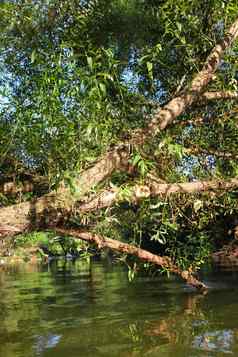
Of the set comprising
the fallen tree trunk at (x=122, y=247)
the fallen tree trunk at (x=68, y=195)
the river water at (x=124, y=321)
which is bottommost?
the river water at (x=124, y=321)

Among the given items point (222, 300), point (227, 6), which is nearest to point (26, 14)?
point (227, 6)

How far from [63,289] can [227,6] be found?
16235 millimetres

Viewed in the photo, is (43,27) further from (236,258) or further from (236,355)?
(236,258)

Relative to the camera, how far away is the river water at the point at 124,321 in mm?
9242

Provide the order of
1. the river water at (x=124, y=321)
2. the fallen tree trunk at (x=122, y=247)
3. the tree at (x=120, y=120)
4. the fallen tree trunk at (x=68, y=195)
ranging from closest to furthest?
1. the fallen tree trunk at (x=68, y=195)
2. the tree at (x=120, y=120)
3. the fallen tree trunk at (x=122, y=247)
4. the river water at (x=124, y=321)

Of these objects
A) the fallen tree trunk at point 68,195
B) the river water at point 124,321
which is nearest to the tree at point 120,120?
the fallen tree trunk at point 68,195

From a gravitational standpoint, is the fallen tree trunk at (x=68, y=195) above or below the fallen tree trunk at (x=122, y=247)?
above

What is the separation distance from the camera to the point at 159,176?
8.58 metres

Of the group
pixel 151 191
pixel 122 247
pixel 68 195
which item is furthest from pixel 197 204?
pixel 68 195

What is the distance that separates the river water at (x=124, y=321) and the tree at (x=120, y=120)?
1525 mm

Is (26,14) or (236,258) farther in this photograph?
(236,258)

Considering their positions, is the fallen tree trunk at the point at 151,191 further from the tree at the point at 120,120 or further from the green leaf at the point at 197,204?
the green leaf at the point at 197,204

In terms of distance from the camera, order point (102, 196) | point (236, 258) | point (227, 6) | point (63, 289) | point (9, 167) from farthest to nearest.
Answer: point (236, 258) → point (63, 289) → point (9, 167) → point (227, 6) → point (102, 196)

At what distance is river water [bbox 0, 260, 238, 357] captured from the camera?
9242mm
